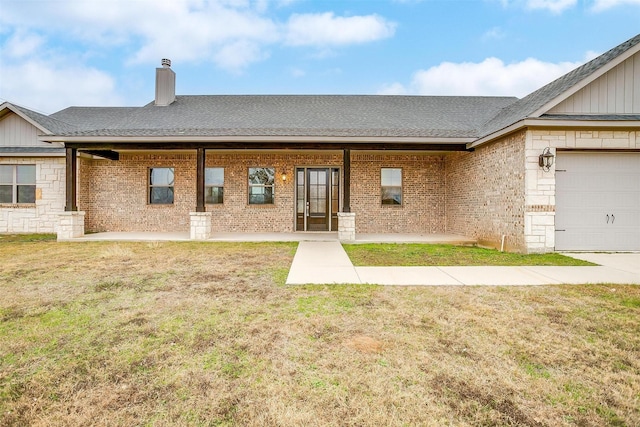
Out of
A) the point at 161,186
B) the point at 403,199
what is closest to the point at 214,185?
the point at 161,186

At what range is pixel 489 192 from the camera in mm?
9531

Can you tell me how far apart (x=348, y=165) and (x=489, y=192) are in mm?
4292

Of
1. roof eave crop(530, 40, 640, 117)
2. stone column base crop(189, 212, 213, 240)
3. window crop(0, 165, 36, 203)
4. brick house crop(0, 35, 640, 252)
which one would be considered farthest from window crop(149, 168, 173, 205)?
roof eave crop(530, 40, 640, 117)

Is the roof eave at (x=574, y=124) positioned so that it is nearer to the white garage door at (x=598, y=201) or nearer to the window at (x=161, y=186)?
the white garage door at (x=598, y=201)

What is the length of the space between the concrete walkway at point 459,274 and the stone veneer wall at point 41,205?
37.4 ft

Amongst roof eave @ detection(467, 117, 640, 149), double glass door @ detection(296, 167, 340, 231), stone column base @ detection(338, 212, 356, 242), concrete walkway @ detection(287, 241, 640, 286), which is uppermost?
roof eave @ detection(467, 117, 640, 149)

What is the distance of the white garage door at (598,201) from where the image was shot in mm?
7988

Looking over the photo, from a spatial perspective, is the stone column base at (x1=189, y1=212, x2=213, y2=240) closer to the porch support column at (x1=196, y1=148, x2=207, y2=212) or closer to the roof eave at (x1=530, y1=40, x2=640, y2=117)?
the porch support column at (x1=196, y1=148, x2=207, y2=212)

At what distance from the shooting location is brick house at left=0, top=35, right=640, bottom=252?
7.95 meters

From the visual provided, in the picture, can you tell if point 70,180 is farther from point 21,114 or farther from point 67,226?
point 21,114

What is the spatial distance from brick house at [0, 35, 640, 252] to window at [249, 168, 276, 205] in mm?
42

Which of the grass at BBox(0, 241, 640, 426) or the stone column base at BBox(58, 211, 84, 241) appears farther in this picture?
the stone column base at BBox(58, 211, 84, 241)

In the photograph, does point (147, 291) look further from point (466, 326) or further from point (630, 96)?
point (630, 96)

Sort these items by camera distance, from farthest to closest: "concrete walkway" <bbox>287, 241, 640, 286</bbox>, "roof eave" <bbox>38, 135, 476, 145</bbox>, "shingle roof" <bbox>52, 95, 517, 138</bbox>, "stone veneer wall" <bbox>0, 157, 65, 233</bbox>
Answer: "stone veneer wall" <bbox>0, 157, 65, 233</bbox>, "shingle roof" <bbox>52, 95, 517, 138</bbox>, "roof eave" <bbox>38, 135, 476, 145</bbox>, "concrete walkway" <bbox>287, 241, 640, 286</bbox>
